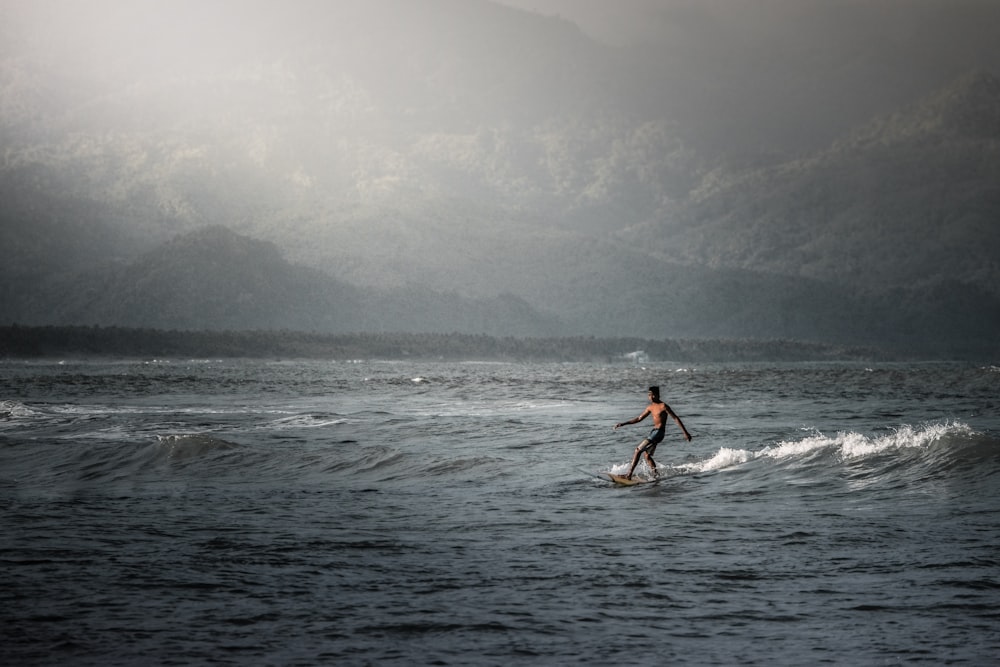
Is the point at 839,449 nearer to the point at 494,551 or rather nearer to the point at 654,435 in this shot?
the point at 654,435

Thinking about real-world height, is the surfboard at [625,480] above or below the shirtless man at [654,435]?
below

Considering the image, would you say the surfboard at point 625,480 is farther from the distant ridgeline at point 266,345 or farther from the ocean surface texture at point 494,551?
the distant ridgeline at point 266,345

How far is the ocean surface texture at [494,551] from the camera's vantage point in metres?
10.5

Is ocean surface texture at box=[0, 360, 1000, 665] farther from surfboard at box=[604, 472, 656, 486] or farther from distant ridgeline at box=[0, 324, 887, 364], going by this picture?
distant ridgeline at box=[0, 324, 887, 364]

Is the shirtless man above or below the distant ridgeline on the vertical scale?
below

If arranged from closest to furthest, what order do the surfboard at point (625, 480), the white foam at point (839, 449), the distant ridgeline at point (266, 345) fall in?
the surfboard at point (625, 480)
the white foam at point (839, 449)
the distant ridgeline at point (266, 345)

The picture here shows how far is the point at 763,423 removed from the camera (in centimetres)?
4016

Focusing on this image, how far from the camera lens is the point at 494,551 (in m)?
14.9

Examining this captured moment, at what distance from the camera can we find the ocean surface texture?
10508 millimetres

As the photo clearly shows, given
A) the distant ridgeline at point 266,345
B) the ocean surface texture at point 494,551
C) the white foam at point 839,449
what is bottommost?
the ocean surface texture at point 494,551

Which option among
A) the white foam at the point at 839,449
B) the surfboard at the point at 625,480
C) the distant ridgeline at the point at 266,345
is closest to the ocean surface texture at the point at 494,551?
the white foam at the point at 839,449

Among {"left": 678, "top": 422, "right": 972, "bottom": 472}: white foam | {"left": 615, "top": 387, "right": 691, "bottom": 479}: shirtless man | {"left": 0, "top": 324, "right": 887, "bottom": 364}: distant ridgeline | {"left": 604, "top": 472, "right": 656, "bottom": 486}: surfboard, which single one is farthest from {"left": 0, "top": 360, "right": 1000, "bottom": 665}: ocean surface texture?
{"left": 0, "top": 324, "right": 887, "bottom": 364}: distant ridgeline

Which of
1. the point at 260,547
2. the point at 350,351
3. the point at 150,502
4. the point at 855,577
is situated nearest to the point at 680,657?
the point at 855,577

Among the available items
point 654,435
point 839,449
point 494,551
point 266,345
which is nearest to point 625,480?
point 654,435
